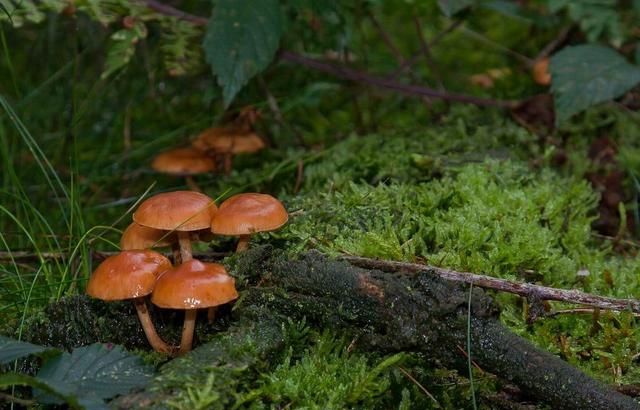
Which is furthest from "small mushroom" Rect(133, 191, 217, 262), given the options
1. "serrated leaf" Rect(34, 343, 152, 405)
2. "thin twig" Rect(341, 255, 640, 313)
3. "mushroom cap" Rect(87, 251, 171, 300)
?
"thin twig" Rect(341, 255, 640, 313)

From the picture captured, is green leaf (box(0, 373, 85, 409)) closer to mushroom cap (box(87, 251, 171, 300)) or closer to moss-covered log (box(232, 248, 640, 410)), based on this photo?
mushroom cap (box(87, 251, 171, 300))

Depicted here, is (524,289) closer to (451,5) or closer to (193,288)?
(193,288)

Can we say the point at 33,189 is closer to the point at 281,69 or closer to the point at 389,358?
the point at 281,69

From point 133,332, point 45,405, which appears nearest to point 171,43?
point 133,332

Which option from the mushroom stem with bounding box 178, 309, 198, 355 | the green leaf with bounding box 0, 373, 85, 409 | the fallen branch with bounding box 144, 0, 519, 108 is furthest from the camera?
the fallen branch with bounding box 144, 0, 519, 108

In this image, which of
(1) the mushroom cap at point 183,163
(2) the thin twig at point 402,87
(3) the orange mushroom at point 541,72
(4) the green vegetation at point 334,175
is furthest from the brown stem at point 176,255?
(3) the orange mushroom at point 541,72

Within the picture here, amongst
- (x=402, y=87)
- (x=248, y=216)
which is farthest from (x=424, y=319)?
(x=402, y=87)
